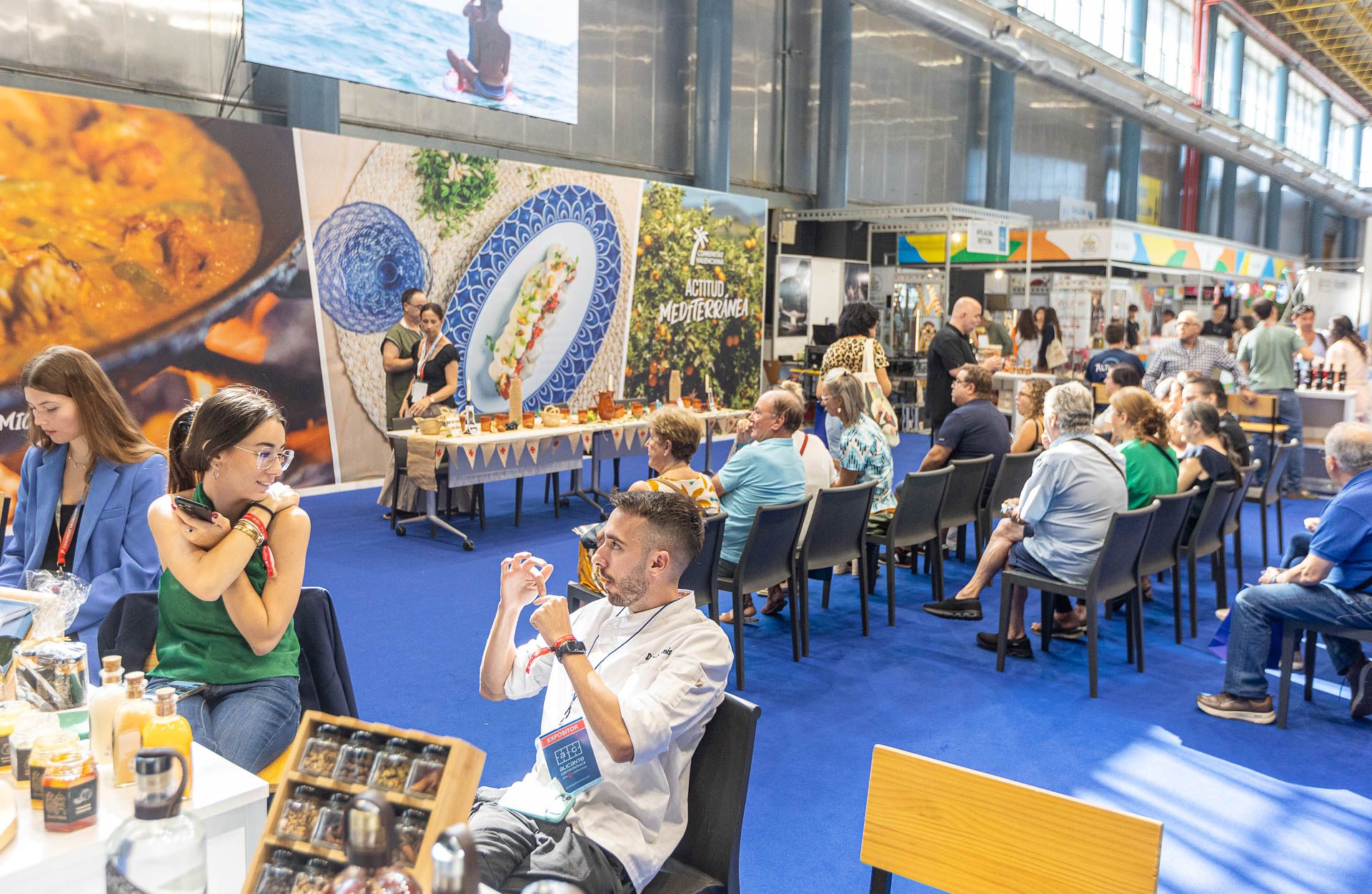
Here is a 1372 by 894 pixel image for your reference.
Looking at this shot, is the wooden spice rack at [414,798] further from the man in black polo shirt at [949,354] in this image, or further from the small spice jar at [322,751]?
the man in black polo shirt at [949,354]

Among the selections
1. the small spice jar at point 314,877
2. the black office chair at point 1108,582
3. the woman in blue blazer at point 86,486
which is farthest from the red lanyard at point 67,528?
the black office chair at point 1108,582

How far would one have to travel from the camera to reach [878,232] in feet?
47.8

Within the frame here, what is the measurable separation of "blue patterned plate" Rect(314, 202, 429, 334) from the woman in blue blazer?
556 cm

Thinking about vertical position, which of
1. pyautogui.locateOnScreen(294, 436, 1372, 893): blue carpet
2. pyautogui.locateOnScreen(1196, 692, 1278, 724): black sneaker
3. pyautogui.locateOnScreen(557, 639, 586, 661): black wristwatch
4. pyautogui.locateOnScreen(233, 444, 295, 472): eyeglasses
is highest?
pyautogui.locateOnScreen(233, 444, 295, 472): eyeglasses

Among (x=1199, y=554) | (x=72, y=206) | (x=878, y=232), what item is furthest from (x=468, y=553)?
(x=878, y=232)

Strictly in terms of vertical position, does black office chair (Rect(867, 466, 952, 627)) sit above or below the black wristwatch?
below

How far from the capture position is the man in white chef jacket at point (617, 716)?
1.84 meters

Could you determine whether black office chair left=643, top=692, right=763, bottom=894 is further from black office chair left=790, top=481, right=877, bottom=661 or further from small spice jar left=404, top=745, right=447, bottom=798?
black office chair left=790, top=481, right=877, bottom=661

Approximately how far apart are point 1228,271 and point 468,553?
1771 cm

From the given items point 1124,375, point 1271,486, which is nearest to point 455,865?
point 1124,375

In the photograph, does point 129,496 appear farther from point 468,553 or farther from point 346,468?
point 346,468

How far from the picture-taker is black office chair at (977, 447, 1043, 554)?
19.3 ft

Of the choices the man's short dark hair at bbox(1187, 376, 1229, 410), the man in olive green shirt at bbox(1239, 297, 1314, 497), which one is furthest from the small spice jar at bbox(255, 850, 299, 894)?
the man in olive green shirt at bbox(1239, 297, 1314, 497)

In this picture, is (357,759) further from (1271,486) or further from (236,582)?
(1271,486)
